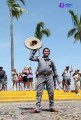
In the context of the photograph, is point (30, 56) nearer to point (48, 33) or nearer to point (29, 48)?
point (29, 48)

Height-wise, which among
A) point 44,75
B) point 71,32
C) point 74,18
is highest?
point 74,18

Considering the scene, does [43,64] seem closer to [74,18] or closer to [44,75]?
[44,75]

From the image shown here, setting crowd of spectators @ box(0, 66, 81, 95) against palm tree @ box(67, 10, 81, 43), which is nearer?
crowd of spectators @ box(0, 66, 81, 95)

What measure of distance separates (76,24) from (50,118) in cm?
3966

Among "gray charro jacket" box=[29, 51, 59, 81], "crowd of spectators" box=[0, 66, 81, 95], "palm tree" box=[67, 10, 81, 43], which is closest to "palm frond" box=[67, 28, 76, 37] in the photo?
"palm tree" box=[67, 10, 81, 43]

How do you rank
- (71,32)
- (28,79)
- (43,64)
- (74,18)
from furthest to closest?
(71,32) → (74,18) → (28,79) → (43,64)

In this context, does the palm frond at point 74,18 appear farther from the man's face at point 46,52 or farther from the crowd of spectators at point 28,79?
the man's face at point 46,52

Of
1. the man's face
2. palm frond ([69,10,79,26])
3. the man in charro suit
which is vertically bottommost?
the man in charro suit

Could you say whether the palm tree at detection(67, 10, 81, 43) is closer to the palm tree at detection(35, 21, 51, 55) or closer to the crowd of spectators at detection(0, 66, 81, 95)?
the palm tree at detection(35, 21, 51, 55)

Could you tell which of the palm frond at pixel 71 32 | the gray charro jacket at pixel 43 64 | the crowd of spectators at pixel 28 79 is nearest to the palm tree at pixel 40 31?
the palm frond at pixel 71 32

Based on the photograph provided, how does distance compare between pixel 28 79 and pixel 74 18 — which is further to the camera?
pixel 74 18

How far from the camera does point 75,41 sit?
46531 millimetres

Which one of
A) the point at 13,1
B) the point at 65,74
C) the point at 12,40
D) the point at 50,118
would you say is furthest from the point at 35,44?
the point at 13,1

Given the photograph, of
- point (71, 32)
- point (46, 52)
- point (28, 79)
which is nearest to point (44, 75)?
point (46, 52)
